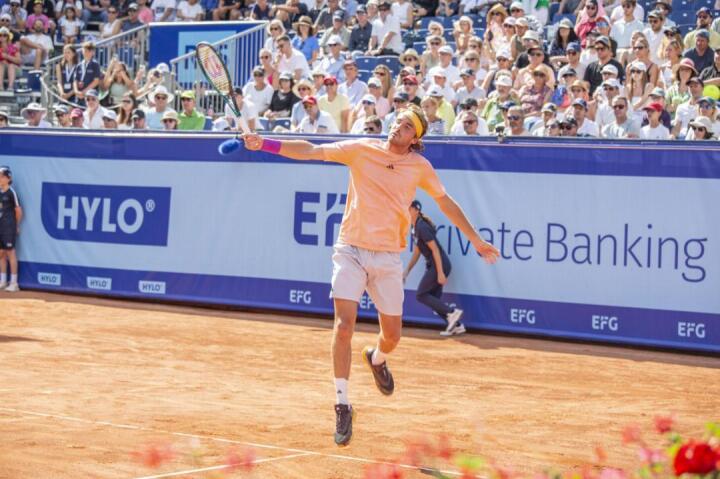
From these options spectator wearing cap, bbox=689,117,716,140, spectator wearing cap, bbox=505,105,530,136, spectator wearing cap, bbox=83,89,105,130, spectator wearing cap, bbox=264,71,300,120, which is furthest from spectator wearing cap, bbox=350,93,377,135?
spectator wearing cap, bbox=83,89,105,130

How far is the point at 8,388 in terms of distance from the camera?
→ 9.66m

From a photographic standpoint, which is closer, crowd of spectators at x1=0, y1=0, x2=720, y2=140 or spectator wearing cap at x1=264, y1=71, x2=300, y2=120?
crowd of spectators at x1=0, y1=0, x2=720, y2=140

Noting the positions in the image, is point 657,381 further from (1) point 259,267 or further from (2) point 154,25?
(2) point 154,25

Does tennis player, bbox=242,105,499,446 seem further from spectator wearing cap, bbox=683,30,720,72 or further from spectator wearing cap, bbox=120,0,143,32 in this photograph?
spectator wearing cap, bbox=120,0,143,32

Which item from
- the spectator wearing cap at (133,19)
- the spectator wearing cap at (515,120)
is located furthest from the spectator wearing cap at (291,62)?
the spectator wearing cap at (133,19)

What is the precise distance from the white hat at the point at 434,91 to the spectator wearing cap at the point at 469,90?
38 centimetres

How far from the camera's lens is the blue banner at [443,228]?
12.7m

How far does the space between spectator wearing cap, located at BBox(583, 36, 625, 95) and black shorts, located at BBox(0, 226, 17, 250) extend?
8.49 m

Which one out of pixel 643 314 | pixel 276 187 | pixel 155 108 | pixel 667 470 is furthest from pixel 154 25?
pixel 667 470

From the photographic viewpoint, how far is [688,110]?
14.6m

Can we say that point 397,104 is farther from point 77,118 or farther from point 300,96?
point 77,118

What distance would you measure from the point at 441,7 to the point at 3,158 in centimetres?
808

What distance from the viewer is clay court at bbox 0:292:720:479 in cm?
748

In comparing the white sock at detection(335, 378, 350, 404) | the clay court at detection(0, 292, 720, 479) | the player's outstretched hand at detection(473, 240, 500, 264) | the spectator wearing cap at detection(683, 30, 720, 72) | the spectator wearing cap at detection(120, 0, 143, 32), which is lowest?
the clay court at detection(0, 292, 720, 479)
